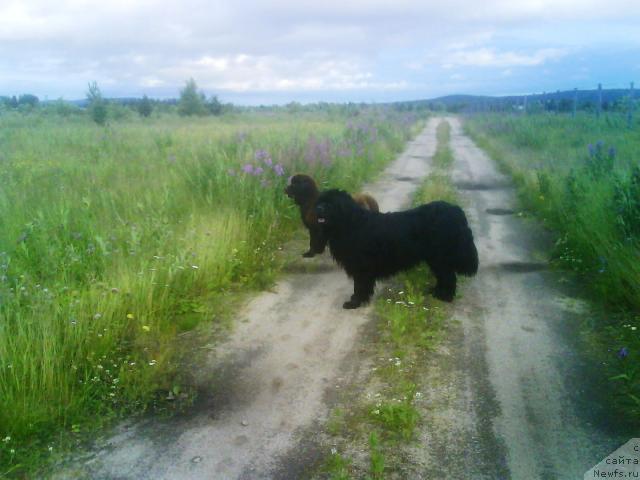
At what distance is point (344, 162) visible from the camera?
1182 cm

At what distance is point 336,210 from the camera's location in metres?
5.26

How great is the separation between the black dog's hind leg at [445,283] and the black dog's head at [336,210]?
112 cm

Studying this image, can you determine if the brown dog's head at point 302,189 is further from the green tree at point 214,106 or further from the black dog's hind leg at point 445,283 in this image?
the green tree at point 214,106

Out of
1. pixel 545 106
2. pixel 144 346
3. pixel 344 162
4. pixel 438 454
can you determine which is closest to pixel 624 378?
pixel 438 454

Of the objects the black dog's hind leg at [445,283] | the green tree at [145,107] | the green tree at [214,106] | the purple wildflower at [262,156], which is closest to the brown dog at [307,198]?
the black dog's hind leg at [445,283]

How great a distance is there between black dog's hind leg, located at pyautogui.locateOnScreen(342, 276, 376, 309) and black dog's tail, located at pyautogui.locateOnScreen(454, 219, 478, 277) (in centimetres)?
98

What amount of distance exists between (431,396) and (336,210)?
232 centimetres

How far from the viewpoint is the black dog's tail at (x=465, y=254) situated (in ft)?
17.3

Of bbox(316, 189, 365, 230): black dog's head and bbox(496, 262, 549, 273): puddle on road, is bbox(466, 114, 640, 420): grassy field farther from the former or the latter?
bbox(316, 189, 365, 230): black dog's head

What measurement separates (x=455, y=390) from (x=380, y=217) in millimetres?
2271

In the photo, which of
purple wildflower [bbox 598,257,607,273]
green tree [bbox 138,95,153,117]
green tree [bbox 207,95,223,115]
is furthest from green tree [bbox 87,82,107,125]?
purple wildflower [bbox 598,257,607,273]

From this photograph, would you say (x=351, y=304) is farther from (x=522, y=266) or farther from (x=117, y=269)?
(x=522, y=266)

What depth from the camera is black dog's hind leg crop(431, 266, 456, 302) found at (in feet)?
17.6

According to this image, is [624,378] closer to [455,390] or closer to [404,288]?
[455,390]
